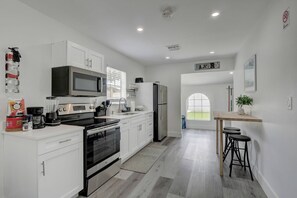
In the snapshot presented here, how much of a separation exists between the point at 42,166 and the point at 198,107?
630 cm

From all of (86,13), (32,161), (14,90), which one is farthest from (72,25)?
(32,161)

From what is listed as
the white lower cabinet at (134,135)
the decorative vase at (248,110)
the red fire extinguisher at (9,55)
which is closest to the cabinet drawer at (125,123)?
the white lower cabinet at (134,135)

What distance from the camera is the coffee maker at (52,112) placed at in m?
1.99

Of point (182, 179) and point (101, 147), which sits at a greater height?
point (101, 147)

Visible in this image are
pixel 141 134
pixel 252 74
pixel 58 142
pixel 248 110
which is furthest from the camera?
pixel 141 134

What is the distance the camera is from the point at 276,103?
1.77m

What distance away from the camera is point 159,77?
540 cm

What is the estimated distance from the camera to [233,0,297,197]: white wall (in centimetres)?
145

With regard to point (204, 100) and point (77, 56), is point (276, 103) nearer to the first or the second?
point (77, 56)

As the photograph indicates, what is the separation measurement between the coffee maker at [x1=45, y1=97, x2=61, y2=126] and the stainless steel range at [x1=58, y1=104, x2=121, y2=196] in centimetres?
11

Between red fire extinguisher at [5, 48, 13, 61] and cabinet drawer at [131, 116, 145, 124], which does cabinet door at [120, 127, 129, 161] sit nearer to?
cabinet drawer at [131, 116, 145, 124]

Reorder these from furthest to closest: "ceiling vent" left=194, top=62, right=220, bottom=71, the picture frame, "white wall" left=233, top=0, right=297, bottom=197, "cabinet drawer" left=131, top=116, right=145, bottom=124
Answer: "ceiling vent" left=194, top=62, right=220, bottom=71 → "cabinet drawer" left=131, top=116, right=145, bottom=124 → the picture frame → "white wall" left=233, top=0, right=297, bottom=197

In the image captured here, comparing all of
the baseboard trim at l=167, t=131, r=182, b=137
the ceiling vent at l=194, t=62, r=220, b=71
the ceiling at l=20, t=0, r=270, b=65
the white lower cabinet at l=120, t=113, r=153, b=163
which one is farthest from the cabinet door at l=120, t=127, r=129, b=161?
the ceiling vent at l=194, t=62, r=220, b=71

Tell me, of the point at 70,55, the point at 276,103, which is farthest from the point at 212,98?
the point at 70,55
